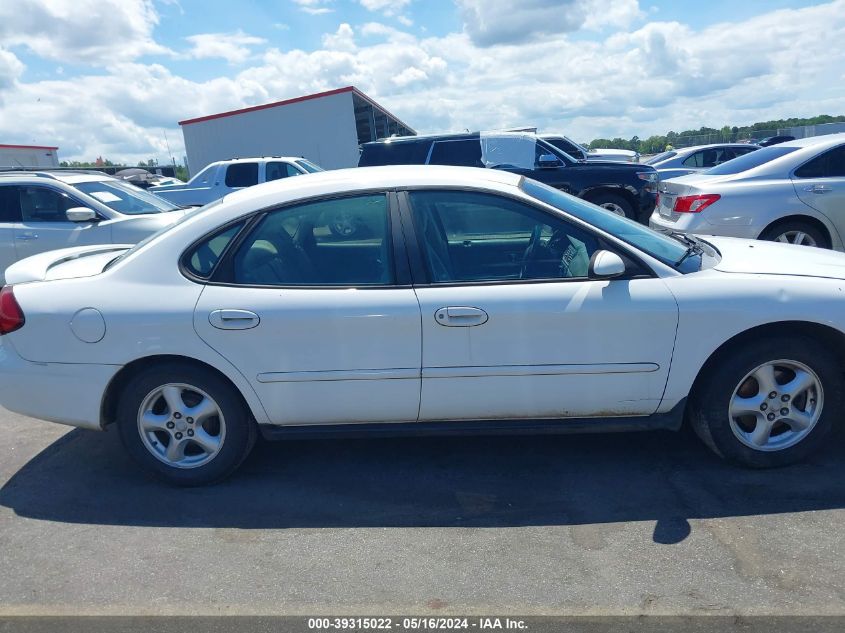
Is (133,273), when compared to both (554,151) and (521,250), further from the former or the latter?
(554,151)

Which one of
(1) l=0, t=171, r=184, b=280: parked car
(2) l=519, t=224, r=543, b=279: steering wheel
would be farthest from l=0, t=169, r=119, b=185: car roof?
(2) l=519, t=224, r=543, b=279: steering wheel

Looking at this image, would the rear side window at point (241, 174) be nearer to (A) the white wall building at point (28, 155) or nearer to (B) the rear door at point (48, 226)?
(B) the rear door at point (48, 226)

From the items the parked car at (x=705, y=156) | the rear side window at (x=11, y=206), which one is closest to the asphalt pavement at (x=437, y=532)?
the rear side window at (x=11, y=206)

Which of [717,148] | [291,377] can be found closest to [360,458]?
[291,377]

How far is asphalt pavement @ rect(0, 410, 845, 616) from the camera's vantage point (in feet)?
9.44

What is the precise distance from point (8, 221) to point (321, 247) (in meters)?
6.42

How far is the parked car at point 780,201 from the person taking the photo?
7344 millimetres

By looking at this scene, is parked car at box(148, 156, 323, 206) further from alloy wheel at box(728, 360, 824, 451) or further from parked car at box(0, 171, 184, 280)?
alloy wheel at box(728, 360, 824, 451)

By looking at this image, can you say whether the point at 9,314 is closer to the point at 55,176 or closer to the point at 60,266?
the point at 60,266

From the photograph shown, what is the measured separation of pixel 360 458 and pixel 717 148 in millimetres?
17396

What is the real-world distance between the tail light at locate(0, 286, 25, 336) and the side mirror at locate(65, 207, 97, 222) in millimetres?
4646

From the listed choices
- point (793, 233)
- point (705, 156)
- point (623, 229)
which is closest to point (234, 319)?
point (623, 229)

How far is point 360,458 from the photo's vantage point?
13.7 feet

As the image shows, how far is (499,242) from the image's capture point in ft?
12.9
